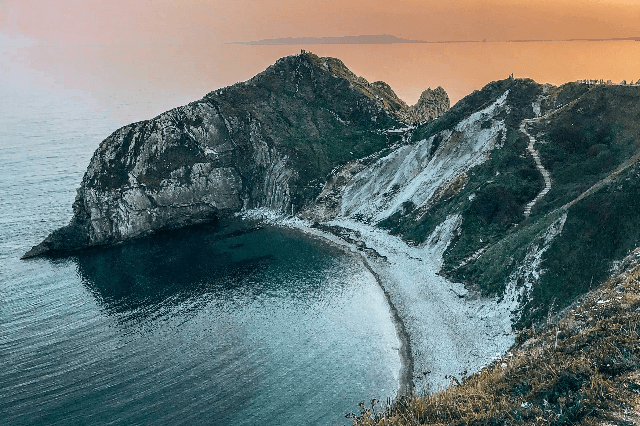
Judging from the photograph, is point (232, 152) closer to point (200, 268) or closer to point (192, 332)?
point (200, 268)

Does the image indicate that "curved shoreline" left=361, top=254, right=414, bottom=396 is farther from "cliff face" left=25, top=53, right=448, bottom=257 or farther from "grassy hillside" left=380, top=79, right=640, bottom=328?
"cliff face" left=25, top=53, right=448, bottom=257

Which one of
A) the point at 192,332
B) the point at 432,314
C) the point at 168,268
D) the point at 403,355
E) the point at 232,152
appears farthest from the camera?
the point at 232,152

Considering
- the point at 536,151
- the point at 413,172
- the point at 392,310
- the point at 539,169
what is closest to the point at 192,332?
the point at 392,310

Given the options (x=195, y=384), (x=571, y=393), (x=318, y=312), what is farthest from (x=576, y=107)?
(x=195, y=384)

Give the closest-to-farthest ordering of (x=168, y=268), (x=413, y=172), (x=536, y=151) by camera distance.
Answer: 1. (x=536, y=151)
2. (x=168, y=268)
3. (x=413, y=172)

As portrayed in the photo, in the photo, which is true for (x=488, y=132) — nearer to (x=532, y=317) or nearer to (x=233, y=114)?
(x=532, y=317)

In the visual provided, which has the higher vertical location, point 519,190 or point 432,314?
point 519,190
